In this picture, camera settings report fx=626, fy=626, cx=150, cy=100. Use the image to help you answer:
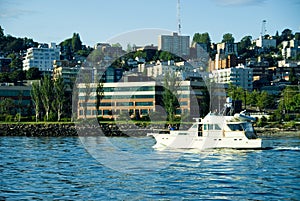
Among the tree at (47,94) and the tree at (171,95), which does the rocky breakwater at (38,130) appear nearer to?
the tree at (47,94)

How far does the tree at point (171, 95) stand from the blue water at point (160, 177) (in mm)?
60530

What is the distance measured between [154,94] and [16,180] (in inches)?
3838

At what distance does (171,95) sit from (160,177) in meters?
75.2

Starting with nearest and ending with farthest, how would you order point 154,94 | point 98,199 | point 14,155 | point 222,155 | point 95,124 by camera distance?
point 98,199, point 222,155, point 14,155, point 95,124, point 154,94

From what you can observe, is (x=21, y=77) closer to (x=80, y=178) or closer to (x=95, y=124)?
(x=95, y=124)

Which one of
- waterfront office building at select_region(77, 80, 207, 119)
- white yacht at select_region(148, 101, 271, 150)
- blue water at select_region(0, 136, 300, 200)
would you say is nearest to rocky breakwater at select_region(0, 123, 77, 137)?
waterfront office building at select_region(77, 80, 207, 119)

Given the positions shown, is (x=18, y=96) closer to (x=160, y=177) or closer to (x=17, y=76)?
(x=17, y=76)

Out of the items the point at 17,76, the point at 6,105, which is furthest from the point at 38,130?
the point at 17,76

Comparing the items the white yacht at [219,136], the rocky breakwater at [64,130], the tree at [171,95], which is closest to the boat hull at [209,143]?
the white yacht at [219,136]

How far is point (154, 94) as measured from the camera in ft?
421

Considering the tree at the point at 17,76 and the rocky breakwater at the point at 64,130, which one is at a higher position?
the tree at the point at 17,76

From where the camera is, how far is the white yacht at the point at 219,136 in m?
48.3

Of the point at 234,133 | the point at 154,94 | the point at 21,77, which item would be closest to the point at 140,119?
the point at 154,94

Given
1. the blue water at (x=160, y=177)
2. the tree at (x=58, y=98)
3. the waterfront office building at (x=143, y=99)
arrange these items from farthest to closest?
the waterfront office building at (x=143, y=99)
the tree at (x=58, y=98)
the blue water at (x=160, y=177)
